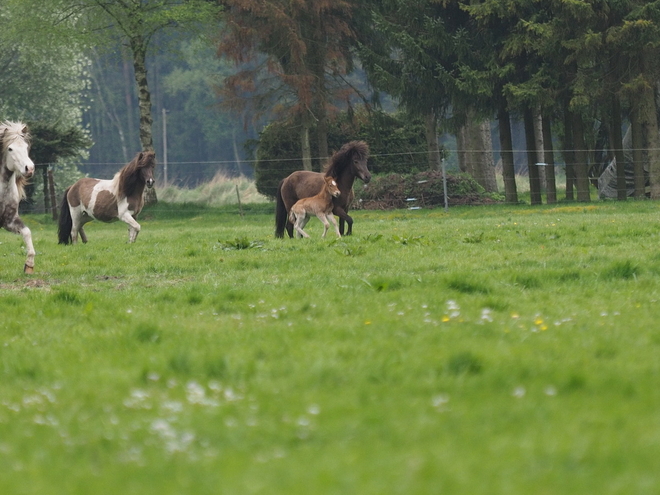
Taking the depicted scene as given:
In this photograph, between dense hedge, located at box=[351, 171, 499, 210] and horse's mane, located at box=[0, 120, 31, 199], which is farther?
dense hedge, located at box=[351, 171, 499, 210]

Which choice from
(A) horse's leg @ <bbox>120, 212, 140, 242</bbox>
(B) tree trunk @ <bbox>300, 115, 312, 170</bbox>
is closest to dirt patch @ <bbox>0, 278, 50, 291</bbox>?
(A) horse's leg @ <bbox>120, 212, 140, 242</bbox>

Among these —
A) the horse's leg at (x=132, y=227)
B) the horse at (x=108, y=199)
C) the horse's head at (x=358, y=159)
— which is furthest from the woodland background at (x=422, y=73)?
the horse's head at (x=358, y=159)

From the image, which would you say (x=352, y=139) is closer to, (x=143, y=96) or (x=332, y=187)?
(x=143, y=96)

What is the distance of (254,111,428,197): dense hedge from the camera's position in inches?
1478

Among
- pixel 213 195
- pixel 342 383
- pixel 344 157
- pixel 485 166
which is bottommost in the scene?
pixel 342 383

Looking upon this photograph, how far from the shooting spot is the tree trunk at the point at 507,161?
31.0m

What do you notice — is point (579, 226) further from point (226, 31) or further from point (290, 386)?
point (226, 31)

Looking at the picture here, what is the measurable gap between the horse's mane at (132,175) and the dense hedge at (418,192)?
47.7 ft

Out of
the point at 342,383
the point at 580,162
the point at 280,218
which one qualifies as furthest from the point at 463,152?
the point at 342,383

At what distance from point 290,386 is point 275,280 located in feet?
16.7

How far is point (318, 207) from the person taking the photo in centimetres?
1694

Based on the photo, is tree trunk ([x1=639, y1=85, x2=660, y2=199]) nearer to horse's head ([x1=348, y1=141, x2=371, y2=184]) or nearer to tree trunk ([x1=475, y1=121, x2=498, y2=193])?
tree trunk ([x1=475, y1=121, x2=498, y2=193])

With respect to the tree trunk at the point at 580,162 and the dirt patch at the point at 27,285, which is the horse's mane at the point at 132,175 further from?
the tree trunk at the point at 580,162

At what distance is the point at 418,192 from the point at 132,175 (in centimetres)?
1537
